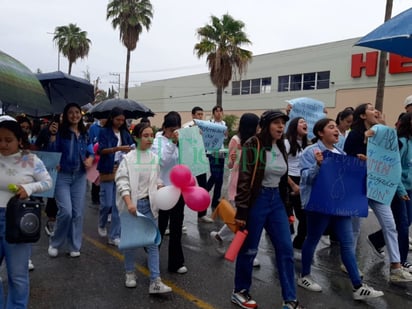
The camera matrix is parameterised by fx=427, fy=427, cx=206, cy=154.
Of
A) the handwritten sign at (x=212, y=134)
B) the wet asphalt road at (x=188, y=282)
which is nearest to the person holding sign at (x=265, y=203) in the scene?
the wet asphalt road at (x=188, y=282)

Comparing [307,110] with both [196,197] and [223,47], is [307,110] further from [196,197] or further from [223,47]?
[223,47]

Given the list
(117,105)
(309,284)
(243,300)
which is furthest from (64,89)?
(309,284)

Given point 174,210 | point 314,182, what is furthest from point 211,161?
point 314,182

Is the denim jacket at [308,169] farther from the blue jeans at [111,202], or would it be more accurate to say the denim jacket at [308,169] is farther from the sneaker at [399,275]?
the blue jeans at [111,202]

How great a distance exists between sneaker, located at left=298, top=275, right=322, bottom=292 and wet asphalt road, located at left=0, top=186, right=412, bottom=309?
2.4 inches

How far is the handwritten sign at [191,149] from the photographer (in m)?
4.97

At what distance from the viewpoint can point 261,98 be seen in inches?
1417

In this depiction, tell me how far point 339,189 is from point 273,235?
92 centimetres

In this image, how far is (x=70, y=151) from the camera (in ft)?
16.6

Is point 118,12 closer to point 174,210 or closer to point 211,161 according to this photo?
point 211,161

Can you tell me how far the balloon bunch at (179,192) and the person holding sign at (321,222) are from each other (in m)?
1.05

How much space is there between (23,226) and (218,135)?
444 centimetres

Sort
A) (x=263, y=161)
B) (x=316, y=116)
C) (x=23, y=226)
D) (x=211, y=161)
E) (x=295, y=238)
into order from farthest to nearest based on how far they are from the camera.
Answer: (x=211, y=161), (x=316, y=116), (x=295, y=238), (x=263, y=161), (x=23, y=226)

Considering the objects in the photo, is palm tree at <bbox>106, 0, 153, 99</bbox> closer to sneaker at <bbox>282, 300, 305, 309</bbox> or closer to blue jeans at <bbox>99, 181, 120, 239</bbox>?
blue jeans at <bbox>99, 181, 120, 239</bbox>
